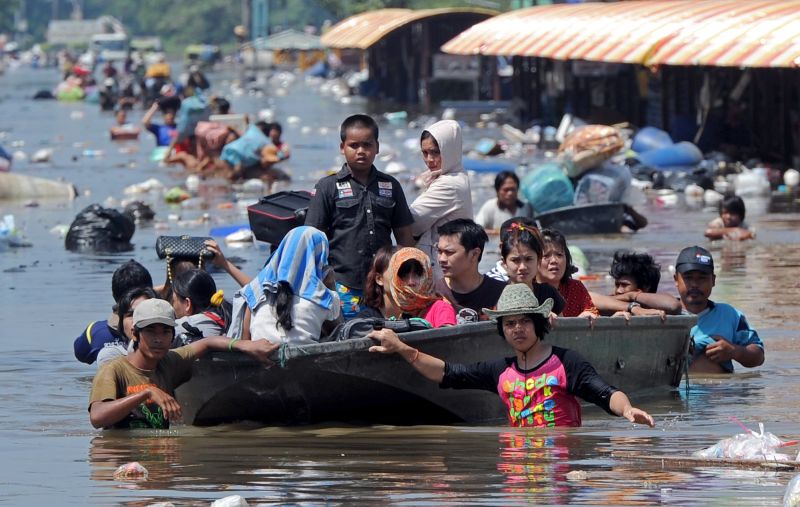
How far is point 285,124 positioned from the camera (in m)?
42.0

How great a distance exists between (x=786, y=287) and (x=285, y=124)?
28781mm

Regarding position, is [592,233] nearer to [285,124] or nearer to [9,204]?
[9,204]

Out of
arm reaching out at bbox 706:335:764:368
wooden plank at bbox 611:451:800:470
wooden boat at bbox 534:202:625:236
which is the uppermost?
wooden plank at bbox 611:451:800:470

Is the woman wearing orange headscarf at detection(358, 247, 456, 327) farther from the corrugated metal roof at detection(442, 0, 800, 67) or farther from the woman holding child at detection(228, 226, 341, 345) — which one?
the corrugated metal roof at detection(442, 0, 800, 67)

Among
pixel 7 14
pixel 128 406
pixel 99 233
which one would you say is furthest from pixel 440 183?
pixel 7 14

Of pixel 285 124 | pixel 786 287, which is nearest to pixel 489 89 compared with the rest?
pixel 285 124

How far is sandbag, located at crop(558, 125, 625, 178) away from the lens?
667 inches

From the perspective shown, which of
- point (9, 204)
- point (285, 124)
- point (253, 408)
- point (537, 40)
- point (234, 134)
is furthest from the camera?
point (285, 124)

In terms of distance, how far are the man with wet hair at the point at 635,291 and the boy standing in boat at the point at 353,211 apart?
1431mm

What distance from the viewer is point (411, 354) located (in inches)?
311

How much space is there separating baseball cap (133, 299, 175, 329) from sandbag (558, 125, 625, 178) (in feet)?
31.4

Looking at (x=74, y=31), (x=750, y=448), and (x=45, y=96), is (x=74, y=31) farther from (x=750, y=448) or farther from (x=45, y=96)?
(x=750, y=448)

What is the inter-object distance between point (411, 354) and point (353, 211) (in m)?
1.11

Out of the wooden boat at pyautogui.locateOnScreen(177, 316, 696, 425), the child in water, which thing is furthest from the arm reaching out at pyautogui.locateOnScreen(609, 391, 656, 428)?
the child in water
